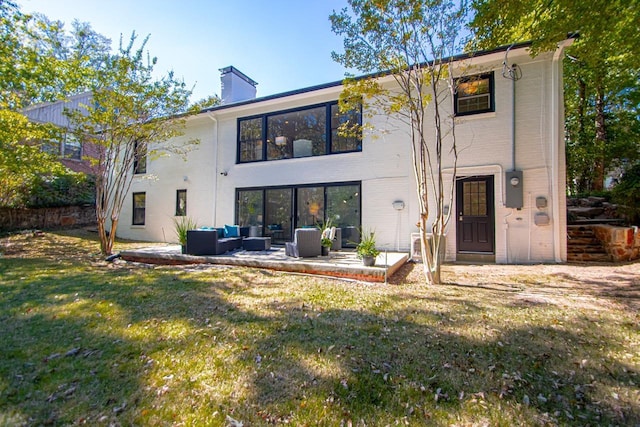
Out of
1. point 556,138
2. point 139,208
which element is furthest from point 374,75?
point 139,208

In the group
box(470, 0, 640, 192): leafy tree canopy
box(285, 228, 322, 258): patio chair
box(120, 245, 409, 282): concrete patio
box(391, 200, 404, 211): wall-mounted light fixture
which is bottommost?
box(120, 245, 409, 282): concrete patio

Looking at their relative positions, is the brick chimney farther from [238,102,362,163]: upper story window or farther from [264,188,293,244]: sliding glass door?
[264,188,293,244]: sliding glass door

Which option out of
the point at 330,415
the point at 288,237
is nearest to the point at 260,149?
the point at 288,237

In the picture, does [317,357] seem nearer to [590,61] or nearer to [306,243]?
[306,243]

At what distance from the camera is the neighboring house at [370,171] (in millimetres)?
7094

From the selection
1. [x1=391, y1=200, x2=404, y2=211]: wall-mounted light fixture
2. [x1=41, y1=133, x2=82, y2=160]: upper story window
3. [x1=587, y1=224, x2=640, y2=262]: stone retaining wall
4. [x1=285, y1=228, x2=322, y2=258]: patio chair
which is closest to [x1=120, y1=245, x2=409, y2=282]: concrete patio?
[x1=285, y1=228, x2=322, y2=258]: patio chair

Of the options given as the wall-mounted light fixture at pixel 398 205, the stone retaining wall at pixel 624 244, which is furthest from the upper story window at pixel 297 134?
the stone retaining wall at pixel 624 244

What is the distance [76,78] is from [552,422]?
36.8 ft

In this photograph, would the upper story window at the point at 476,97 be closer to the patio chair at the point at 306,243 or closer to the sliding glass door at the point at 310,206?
the sliding glass door at the point at 310,206

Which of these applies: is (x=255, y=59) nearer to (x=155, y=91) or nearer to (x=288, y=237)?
(x=155, y=91)

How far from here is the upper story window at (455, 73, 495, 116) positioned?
7.58 m

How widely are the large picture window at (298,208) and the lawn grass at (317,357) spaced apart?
15.3 feet

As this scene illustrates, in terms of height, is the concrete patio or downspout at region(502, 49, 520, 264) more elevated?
downspout at region(502, 49, 520, 264)

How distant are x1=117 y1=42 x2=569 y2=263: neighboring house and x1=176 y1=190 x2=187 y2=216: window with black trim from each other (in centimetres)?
4
